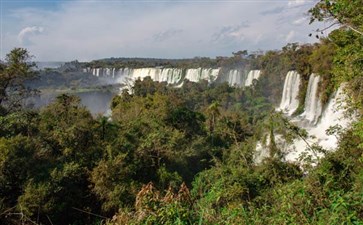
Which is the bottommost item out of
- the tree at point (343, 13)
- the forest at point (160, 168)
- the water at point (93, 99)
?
the water at point (93, 99)

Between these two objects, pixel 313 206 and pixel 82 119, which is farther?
pixel 82 119

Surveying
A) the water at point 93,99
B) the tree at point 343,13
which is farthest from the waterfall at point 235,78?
the tree at point 343,13

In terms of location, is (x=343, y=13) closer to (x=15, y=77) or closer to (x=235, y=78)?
(x=15, y=77)

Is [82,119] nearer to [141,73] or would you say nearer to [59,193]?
[59,193]

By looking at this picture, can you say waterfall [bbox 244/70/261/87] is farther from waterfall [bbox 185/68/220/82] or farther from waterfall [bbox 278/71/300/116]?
waterfall [bbox 278/71/300/116]

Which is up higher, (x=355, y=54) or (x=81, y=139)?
(x=355, y=54)

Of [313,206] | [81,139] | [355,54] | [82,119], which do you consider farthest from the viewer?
[82,119]

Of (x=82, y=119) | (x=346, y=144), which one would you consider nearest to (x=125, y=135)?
(x=82, y=119)

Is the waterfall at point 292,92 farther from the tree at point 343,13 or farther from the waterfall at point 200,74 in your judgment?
the waterfall at point 200,74
